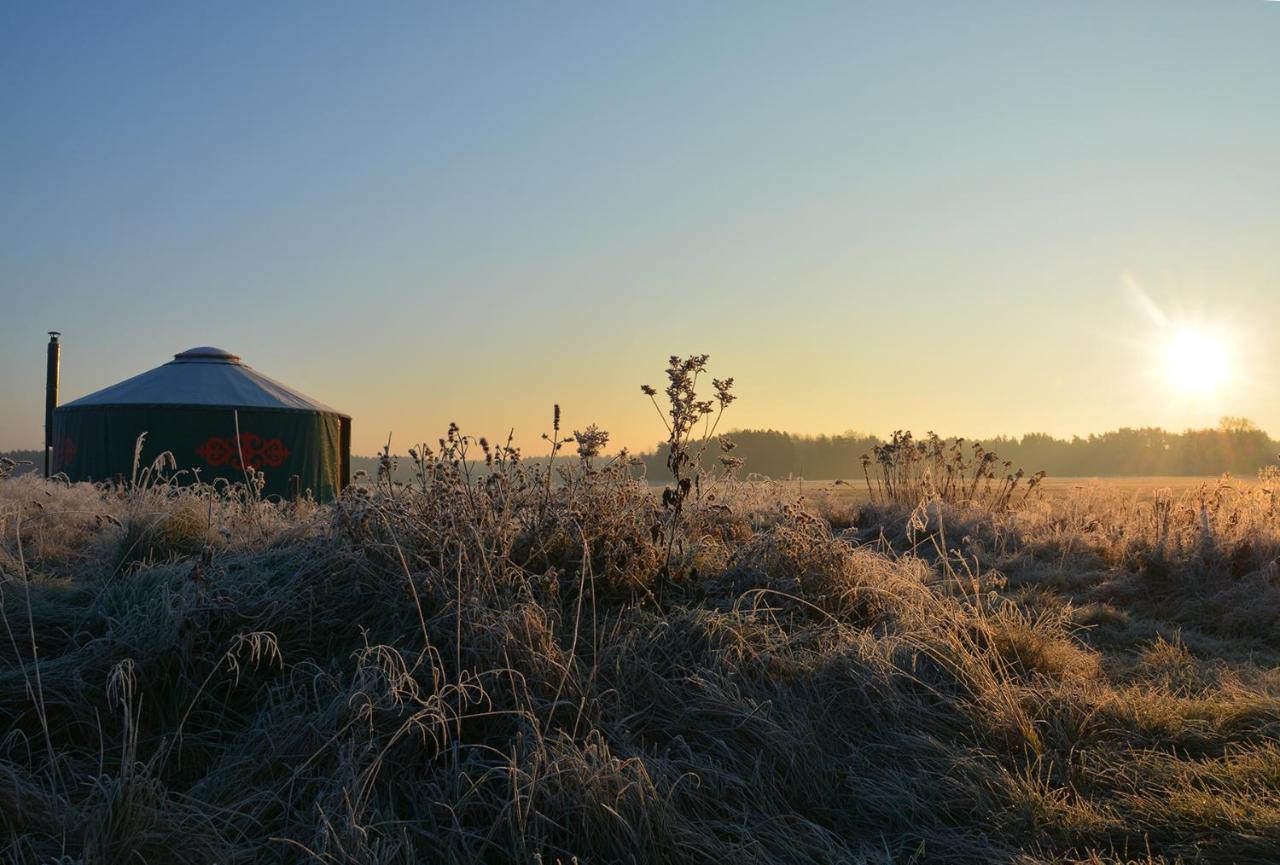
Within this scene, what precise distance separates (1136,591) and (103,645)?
6.19m

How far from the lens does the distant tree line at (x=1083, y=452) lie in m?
42.4

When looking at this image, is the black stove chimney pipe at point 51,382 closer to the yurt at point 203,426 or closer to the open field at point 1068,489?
the yurt at point 203,426

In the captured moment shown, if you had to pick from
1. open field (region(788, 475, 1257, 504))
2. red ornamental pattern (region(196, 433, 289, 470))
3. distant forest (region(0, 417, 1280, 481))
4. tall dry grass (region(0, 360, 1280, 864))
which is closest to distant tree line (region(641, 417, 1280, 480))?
distant forest (region(0, 417, 1280, 481))

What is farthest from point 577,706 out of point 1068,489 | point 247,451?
point 1068,489

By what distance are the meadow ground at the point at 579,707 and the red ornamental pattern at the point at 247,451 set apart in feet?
37.7

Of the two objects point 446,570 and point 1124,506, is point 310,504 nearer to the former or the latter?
point 446,570

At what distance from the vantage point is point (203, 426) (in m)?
16.0

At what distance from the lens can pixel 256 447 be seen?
16.5 meters

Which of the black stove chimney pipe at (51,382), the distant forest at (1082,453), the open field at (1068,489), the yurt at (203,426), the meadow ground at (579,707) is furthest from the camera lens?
the distant forest at (1082,453)

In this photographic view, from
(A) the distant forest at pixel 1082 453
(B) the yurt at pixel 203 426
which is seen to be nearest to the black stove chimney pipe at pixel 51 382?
(B) the yurt at pixel 203 426

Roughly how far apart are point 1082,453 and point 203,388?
4547 centimetres

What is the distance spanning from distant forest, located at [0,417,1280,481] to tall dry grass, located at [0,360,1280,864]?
36.9m

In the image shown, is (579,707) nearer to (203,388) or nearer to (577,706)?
(577,706)

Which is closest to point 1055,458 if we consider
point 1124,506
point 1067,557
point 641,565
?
point 1124,506
